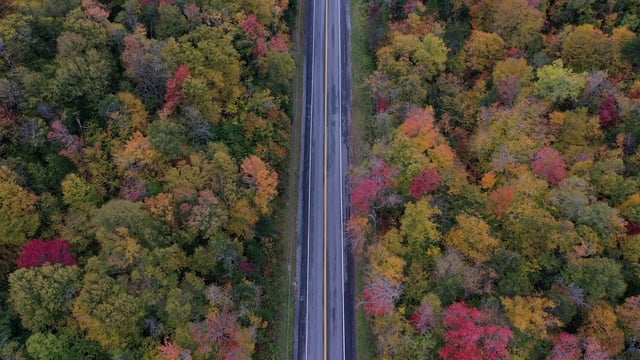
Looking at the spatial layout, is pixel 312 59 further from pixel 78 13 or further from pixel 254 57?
pixel 78 13

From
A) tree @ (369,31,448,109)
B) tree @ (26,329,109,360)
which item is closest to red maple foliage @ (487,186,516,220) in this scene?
tree @ (369,31,448,109)

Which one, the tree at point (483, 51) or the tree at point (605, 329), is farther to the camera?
the tree at point (483, 51)

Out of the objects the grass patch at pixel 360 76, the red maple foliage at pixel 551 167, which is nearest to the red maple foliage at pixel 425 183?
the grass patch at pixel 360 76

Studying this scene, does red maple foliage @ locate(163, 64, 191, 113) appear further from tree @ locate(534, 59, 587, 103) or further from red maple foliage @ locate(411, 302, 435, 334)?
tree @ locate(534, 59, 587, 103)

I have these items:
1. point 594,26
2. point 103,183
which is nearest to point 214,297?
point 103,183

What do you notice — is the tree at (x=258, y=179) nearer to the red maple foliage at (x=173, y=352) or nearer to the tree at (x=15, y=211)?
the red maple foliage at (x=173, y=352)

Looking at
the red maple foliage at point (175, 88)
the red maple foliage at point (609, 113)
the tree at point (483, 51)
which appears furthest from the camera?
the tree at point (483, 51)

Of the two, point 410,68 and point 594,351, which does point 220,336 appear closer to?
point 594,351
